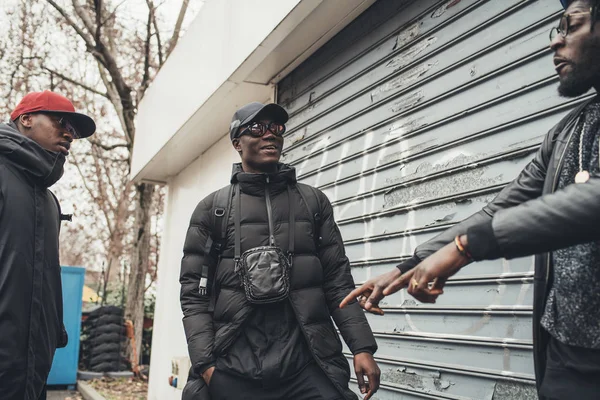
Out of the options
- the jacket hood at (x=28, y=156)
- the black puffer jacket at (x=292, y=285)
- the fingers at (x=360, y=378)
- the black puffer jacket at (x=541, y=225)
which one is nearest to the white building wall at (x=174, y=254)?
the jacket hood at (x=28, y=156)

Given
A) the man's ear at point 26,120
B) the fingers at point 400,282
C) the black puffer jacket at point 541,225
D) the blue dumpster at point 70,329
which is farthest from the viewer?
the blue dumpster at point 70,329

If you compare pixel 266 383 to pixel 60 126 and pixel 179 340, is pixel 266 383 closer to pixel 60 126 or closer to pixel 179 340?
pixel 60 126

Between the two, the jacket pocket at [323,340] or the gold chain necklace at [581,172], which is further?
the jacket pocket at [323,340]

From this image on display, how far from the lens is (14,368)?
2.78 metres

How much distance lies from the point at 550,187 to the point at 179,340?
7.41m

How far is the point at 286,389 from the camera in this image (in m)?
2.72

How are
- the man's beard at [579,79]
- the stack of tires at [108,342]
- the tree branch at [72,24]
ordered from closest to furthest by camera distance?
the man's beard at [579,79]
the stack of tires at [108,342]
the tree branch at [72,24]

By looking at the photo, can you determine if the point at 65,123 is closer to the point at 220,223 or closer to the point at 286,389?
the point at 220,223

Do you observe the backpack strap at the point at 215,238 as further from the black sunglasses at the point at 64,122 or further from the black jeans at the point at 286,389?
the black sunglasses at the point at 64,122

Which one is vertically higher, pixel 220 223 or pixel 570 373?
pixel 220 223

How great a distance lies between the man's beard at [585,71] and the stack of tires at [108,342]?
11543 mm

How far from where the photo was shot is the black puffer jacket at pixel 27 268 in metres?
2.80

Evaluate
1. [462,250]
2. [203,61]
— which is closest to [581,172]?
[462,250]

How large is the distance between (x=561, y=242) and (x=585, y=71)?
676mm
